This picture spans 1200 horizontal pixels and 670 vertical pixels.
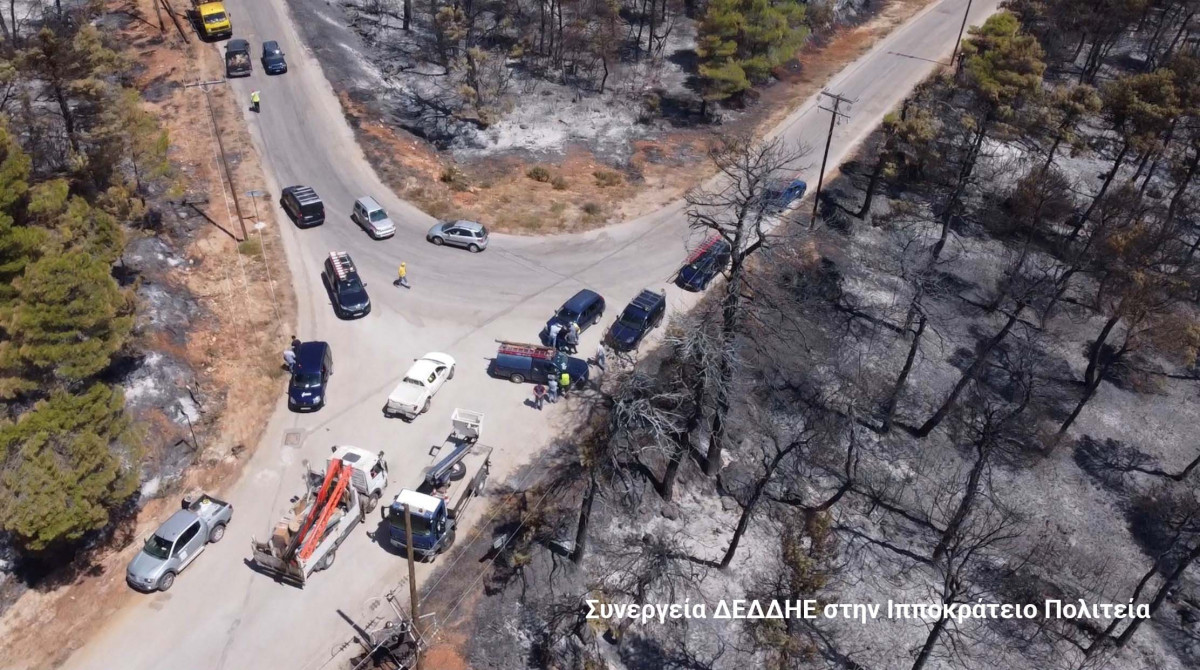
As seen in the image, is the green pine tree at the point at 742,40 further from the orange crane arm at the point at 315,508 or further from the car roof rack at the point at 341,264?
the orange crane arm at the point at 315,508

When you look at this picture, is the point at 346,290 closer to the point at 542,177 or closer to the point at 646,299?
the point at 646,299

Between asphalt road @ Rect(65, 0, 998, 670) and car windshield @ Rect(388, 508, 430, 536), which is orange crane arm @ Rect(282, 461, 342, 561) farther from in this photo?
car windshield @ Rect(388, 508, 430, 536)

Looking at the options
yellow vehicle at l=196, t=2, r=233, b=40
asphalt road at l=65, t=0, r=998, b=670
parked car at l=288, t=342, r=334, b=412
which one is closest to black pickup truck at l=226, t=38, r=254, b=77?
asphalt road at l=65, t=0, r=998, b=670

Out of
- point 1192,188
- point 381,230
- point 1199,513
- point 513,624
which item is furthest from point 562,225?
point 1192,188

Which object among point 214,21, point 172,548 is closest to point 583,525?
point 172,548

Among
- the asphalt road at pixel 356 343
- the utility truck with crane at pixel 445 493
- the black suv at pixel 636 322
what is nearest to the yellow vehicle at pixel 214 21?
the asphalt road at pixel 356 343
